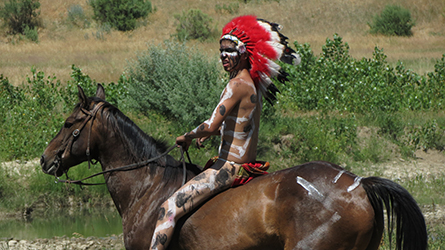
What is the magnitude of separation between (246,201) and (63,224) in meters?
6.99

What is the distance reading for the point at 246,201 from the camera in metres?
3.89

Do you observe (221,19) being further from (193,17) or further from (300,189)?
(300,189)

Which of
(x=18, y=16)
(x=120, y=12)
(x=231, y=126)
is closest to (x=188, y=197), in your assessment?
(x=231, y=126)

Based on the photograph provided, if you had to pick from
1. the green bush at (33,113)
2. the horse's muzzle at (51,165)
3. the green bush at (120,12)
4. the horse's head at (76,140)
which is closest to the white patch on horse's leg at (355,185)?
the horse's head at (76,140)

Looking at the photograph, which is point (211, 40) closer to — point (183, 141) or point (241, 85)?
point (183, 141)

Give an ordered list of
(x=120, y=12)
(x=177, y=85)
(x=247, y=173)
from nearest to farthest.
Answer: (x=247, y=173) → (x=177, y=85) → (x=120, y=12)

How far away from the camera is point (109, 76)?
67.5ft

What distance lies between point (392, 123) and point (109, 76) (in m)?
11.7

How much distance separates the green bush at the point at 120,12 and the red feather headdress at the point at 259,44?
126 feet

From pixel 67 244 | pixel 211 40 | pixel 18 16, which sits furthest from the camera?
pixel 18 16

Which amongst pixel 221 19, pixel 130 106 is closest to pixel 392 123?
pixel 130 106

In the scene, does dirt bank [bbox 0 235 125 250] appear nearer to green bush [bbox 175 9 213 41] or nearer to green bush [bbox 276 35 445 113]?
green bush [bbox 276 35 445 113]

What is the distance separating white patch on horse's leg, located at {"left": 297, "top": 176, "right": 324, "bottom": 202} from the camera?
143 inches

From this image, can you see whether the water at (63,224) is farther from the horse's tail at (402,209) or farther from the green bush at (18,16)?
the green bush at (18,16)
